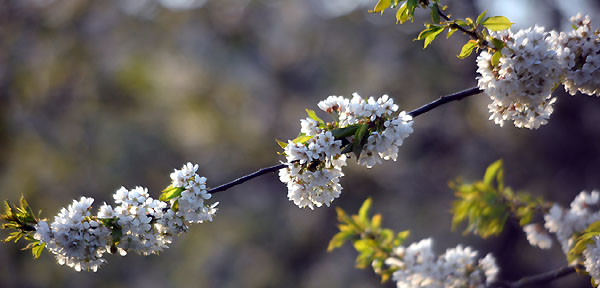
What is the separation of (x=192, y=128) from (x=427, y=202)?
626 cm

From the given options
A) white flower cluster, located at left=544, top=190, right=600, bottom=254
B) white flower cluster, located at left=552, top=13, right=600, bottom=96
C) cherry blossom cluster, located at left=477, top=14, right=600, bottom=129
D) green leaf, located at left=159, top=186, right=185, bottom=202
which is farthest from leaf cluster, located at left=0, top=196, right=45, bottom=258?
white flower cluster, located at left=544, top=190, right=600, bottom=254

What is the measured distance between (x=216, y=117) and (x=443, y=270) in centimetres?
1104

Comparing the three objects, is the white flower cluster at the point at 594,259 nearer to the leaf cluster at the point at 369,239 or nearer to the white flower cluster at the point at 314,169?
the leaf cluster at the point at 369,239

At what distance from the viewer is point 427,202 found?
11203 mm

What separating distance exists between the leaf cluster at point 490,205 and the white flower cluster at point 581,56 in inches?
44.4

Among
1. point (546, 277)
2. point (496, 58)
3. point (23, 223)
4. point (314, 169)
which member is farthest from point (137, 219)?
point (546, 277)

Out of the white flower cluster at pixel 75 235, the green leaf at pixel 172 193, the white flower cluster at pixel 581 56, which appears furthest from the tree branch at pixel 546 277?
the white flower cluster at pixel 75 235

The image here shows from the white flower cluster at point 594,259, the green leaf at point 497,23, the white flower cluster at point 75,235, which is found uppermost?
the green leaf at point 497,23

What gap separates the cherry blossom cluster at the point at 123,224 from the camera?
5.83 feet

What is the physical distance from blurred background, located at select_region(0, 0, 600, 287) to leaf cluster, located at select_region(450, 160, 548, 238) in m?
7.72

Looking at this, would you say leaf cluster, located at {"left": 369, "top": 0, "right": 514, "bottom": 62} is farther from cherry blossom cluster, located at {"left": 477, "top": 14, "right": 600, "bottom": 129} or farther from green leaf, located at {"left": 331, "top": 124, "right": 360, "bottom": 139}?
green leaf, located at {"left": 331, "top": 124, "right": 360, "bottom": 139}

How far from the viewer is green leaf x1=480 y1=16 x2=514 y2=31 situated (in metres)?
1.71

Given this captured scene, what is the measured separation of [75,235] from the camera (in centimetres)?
177

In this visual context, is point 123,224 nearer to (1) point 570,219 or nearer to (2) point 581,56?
(2) point 581,56
